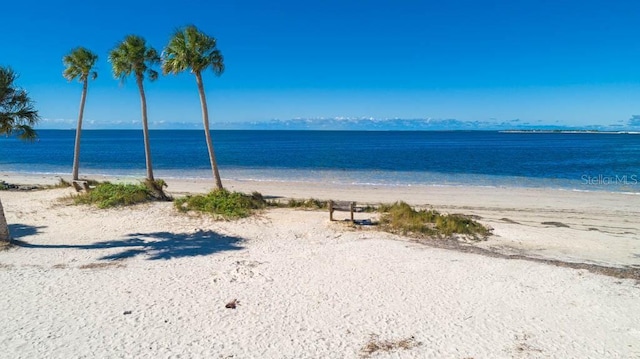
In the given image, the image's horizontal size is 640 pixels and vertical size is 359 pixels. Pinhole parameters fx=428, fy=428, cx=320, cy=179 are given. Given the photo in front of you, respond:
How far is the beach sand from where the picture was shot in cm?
667

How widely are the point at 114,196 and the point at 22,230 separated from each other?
3539mm

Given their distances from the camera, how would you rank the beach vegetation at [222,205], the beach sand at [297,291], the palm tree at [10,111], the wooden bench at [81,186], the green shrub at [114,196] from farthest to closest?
the wooden bench at [81,186], the green shrub at [114,196], the beach vegetation at [222,205], the palm tree at [10,111], the beach sand at [297,291]

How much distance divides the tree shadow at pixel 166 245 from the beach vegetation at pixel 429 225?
5176 millimetres

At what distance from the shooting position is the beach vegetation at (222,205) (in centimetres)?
1510

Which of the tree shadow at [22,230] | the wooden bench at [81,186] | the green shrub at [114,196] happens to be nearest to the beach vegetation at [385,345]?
the tree shadow at [22,230]

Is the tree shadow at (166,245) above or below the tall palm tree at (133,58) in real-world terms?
below

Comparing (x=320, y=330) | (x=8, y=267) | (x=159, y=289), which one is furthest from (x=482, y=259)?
(x=8, y=267)

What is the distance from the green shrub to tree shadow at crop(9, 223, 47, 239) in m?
2.57

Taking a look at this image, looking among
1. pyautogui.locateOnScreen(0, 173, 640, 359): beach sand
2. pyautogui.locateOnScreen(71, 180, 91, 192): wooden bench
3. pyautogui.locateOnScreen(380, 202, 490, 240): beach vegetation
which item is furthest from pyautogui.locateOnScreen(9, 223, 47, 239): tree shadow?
pyautogui.locateOnScreen(380, 202, 490, 240): beach vegetation

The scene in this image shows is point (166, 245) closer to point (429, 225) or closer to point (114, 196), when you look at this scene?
point (114, 196)

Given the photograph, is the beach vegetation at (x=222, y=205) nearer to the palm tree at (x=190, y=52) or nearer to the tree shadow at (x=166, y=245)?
the tree shadow at (x=166, y=245)

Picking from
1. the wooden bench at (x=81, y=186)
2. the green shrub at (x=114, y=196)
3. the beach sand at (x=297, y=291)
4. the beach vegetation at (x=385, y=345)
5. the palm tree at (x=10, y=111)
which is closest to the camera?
the beach vegetation at (x=385, y=345)

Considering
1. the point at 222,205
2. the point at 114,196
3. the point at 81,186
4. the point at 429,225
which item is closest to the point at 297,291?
the point at 429,225

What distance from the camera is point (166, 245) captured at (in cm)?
1191
